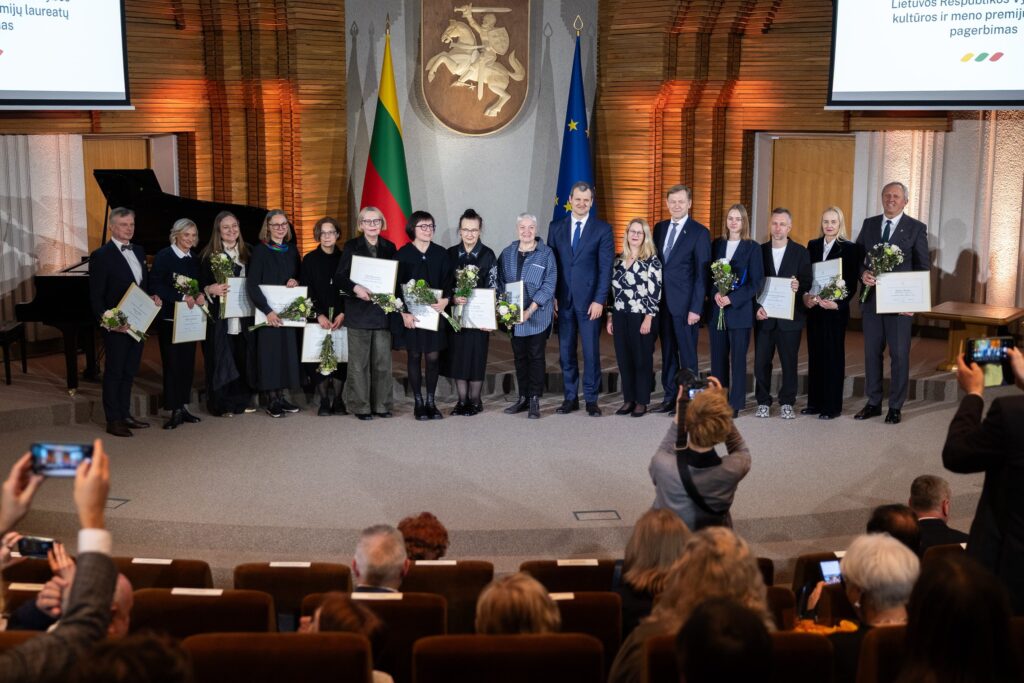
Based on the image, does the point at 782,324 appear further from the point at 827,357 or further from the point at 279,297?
the point at 279,297

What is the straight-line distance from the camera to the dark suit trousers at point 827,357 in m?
7.44

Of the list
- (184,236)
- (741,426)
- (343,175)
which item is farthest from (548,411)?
(343,175)

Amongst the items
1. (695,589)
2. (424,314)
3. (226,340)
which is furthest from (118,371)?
(695,589)

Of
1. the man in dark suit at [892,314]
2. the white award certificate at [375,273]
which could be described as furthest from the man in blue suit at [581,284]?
the man in dark suit at [892,314]

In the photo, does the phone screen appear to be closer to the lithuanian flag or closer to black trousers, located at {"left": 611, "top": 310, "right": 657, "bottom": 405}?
black trousers, located at {"left": 611, "top": 310, "right": 657, "bottom": 405}

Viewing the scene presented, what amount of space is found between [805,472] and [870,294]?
1.58m

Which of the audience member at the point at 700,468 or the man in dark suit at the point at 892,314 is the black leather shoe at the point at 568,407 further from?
the audience member at the point at 700,468

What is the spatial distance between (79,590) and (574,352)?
18.9 feet

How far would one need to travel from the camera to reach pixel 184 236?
7129 mm

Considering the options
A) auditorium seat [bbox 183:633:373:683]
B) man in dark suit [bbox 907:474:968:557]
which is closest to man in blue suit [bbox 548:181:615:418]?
man in dark suit [bbox 907:474:968:557]

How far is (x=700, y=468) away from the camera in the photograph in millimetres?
4055

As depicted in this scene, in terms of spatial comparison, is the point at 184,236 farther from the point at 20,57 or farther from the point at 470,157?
the point at 470,157

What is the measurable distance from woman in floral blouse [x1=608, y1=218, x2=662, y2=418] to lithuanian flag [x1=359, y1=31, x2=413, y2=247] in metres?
2.91

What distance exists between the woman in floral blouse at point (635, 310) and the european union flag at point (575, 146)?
246 cm
